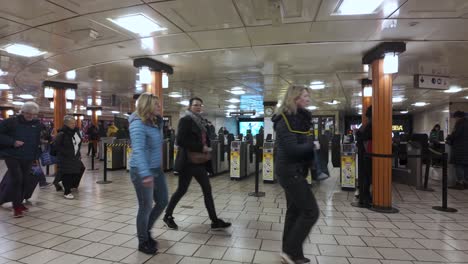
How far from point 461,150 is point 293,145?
654cm

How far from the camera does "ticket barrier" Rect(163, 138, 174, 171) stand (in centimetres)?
880

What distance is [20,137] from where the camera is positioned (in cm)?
394

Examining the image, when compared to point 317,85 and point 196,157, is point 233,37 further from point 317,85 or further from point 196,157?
point 317,85

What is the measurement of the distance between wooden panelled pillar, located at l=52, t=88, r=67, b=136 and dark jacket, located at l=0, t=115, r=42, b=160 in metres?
4.43

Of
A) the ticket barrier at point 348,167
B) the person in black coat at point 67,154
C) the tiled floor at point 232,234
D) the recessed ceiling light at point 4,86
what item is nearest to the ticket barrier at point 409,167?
the ticket barrier at point 348,167

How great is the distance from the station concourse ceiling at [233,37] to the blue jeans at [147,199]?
83.5 inches

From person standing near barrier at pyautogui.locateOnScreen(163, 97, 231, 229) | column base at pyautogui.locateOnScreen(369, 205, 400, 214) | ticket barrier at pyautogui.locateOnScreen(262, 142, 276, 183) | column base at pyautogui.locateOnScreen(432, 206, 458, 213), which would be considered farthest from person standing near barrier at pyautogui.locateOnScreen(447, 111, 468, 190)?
person standing near barrier at pyautogui.locateOnScreen(163, 97, 231, 229)

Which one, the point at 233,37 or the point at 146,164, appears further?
the point at 233,37

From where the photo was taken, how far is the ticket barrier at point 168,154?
880 cm

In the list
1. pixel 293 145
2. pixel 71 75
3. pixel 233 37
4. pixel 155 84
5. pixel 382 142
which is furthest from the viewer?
pixel 71 75

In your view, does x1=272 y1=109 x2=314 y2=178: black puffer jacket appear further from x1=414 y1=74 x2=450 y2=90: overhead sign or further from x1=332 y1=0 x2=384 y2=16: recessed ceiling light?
x1=414 y1=74 x2=450 y2=90: overhead sign

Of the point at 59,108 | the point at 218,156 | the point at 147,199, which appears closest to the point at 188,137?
the point at 147,199

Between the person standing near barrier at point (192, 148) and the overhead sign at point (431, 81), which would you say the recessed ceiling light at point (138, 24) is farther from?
the overhead sign at point (431, 81)

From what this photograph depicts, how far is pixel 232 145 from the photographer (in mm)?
7555
